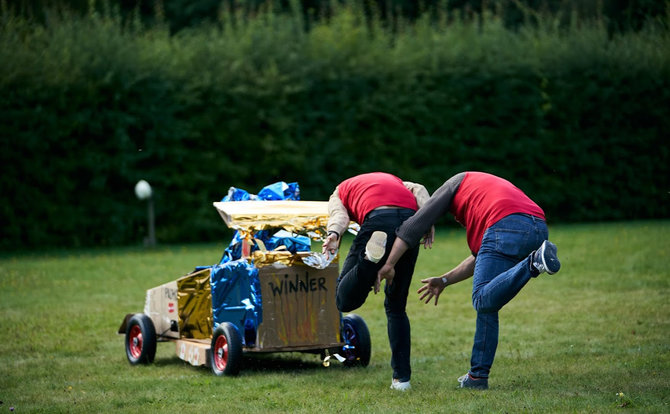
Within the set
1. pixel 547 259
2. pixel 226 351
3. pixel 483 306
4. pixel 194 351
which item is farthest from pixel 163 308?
pixel 547 259

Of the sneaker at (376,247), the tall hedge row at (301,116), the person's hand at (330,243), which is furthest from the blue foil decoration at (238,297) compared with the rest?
the tall hedge row at (301,116)

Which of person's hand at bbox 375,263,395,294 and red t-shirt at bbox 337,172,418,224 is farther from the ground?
red t-shirt at bbox 337,172,418,224

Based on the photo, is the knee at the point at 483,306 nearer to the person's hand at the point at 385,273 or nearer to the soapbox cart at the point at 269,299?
the person's hand at the point at 385,273

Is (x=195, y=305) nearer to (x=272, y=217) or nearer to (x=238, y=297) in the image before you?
(x=238, y=297)

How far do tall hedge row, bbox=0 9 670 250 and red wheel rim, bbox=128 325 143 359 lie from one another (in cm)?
948

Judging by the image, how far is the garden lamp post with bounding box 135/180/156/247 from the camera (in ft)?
55.1

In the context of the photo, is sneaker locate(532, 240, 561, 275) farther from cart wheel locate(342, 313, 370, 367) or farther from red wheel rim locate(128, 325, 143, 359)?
red wheel rim locate(128, 325, 143, 359)

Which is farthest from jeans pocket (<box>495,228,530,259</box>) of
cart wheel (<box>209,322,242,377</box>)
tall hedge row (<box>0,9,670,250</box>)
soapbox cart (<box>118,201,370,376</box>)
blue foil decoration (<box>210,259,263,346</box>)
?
tall hedge row (<box>0,9,670,250</box>)

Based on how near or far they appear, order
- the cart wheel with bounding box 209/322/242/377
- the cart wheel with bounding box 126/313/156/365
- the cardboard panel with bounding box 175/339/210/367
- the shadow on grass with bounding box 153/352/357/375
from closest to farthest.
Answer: the cart wheel with bounding box 209/322/242/377 → the cardboard panel with bounding box 175/339/210/367 → the shadow on grass with bounding box 153/352/357/375 → the cart wheel with bounding box 126/313/156/365

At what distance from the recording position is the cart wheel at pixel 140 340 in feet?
25.4

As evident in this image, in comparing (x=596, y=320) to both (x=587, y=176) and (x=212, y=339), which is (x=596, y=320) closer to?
(x=212, y=339)

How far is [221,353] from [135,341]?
4.10ft

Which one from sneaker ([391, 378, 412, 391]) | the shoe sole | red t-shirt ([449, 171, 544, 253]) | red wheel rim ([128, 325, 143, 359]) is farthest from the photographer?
red wheel rim ([128, 325, 143, 359])

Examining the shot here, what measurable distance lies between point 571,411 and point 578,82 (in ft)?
56.2
